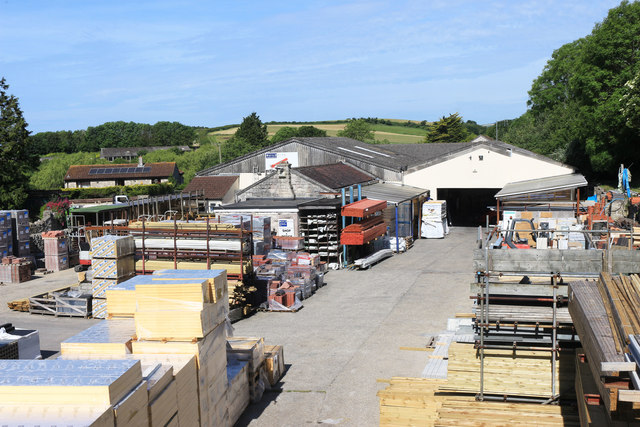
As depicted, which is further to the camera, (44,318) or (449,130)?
(449,130)

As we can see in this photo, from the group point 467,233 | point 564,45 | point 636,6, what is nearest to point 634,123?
point 636,6

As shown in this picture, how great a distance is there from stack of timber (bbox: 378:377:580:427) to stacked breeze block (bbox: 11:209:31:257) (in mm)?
22499

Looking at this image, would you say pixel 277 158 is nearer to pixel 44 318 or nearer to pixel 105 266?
pixel 105 266

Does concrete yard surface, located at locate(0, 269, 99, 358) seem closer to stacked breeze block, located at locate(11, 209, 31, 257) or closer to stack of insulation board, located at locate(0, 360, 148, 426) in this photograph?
stacked breeze block, located at locate(11, 209, 31, 257)

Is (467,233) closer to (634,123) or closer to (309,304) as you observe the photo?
(634,123)

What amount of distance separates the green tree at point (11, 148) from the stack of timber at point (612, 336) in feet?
117

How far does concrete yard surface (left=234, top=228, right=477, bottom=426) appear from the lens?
468 inches

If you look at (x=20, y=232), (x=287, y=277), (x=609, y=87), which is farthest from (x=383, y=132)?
(x=287, y=277)

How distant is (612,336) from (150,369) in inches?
237

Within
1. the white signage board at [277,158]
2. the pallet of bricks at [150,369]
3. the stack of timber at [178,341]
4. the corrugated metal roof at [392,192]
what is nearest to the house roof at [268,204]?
the corrugated metal roof at [392,192]

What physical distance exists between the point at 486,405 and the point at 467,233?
28.4m

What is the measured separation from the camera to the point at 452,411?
9258 millimetres

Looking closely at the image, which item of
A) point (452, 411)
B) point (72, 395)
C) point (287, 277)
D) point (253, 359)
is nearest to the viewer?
point (72, 395)

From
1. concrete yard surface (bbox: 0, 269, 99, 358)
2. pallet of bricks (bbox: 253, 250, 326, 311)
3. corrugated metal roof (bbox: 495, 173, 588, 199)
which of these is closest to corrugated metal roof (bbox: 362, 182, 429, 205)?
corrugated metal roof (bbox: 495, 173, 588, 199)
